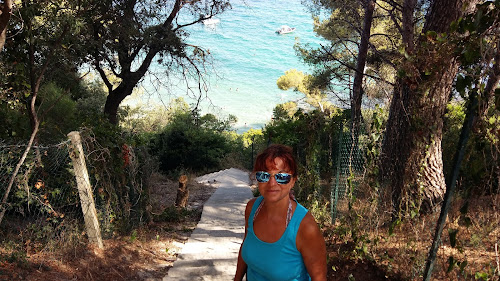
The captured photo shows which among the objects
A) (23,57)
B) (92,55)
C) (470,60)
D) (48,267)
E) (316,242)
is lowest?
(48,267)

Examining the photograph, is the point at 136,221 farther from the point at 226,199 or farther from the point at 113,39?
the point at 113,39

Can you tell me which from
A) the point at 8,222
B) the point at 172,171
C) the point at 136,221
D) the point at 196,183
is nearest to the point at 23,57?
the point at 8,222

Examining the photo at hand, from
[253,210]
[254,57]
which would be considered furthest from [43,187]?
[254,57]

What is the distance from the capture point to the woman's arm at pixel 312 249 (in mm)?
2068

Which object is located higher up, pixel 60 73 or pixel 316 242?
→ pixel 60 73

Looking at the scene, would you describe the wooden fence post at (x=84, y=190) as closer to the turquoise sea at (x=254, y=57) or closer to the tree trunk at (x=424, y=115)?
the tree trunk at (x=424, y=115)

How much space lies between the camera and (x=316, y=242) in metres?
2.07

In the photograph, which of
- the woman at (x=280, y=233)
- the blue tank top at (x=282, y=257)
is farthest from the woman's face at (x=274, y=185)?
the blue tank top at (x=282, y=257)

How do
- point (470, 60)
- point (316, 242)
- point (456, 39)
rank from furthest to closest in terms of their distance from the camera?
point (456, 39) < point (470, 60) < point (316, 242)

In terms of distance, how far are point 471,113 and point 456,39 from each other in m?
0.57

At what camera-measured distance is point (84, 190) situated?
5453 millimetres

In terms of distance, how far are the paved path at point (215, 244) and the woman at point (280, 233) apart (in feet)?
9.75

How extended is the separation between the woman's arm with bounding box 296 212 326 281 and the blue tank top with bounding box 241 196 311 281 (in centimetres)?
3

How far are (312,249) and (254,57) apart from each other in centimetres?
9427
